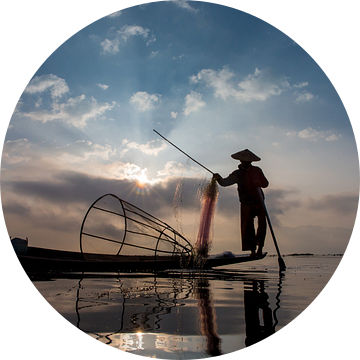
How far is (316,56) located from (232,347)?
296 cm

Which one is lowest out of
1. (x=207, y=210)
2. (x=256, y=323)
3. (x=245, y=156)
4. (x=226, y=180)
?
(x=256, y=323)

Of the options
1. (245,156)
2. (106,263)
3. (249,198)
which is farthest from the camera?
(106,263)

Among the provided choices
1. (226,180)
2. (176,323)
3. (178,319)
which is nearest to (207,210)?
(226,180)

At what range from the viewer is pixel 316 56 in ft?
9.77

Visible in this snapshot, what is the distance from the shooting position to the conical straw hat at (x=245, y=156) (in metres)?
7.51

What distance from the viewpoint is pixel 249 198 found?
7.66 m

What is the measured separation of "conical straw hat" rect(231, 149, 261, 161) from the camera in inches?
296

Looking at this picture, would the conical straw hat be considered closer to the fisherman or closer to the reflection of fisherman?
the fisherman

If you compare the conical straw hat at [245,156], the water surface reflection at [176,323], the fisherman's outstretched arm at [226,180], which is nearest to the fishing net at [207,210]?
the fisherman's outstretched arm at [226,180]

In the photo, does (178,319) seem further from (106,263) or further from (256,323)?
(106,263)

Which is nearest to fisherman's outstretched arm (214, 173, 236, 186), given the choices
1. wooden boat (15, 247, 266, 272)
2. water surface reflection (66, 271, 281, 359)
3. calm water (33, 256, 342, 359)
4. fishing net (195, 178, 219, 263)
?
fishing net (195, 178, 219, 263)

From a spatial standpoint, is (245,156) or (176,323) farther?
(245,156)

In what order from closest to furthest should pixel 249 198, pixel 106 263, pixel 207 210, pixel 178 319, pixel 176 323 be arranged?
1. pixel 176 323
2. pixel 178 319
3. pixel 249 198
4. pixel 207 210
5. pixel 106 263

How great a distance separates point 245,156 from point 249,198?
Answer: 1.17 metres
